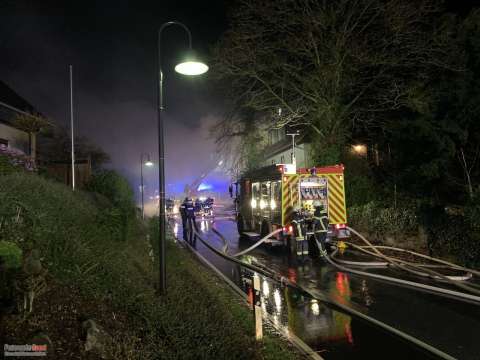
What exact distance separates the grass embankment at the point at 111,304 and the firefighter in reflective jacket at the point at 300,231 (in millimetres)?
3423

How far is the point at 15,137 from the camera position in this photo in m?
16.6

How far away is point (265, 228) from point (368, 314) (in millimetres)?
7162

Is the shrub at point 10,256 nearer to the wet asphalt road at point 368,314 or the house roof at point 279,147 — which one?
the wet asphalt road at point 368,314

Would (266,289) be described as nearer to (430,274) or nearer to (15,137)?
(430,274)

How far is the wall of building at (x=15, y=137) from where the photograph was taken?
1570cm

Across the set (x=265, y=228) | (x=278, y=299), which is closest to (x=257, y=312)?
(x=278, y=299)

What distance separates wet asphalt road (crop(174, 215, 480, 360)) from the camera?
4.32 meters

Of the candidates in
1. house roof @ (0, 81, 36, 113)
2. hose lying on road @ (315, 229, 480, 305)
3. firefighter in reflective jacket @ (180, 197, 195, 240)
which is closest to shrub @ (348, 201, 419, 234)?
hose lying on road @ (315, 229, 480, 305)

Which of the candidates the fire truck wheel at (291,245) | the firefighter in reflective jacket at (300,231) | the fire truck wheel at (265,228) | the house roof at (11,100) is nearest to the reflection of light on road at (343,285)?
the firefighter in reflective jacket at (300,231)

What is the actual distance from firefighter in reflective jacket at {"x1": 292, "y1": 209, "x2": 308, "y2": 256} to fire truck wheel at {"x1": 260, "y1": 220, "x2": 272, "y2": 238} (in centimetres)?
211

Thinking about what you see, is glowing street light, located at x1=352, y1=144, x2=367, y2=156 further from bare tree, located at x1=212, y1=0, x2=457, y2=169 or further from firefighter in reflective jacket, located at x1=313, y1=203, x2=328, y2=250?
firefighter in reflective jacket, located at x1=313, y1=203, x2=328, y2=250

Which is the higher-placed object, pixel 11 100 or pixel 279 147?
pixel 11 100

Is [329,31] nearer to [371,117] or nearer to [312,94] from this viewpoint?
[312,94]

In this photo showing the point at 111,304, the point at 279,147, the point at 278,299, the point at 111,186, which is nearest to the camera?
the point at 111,304
